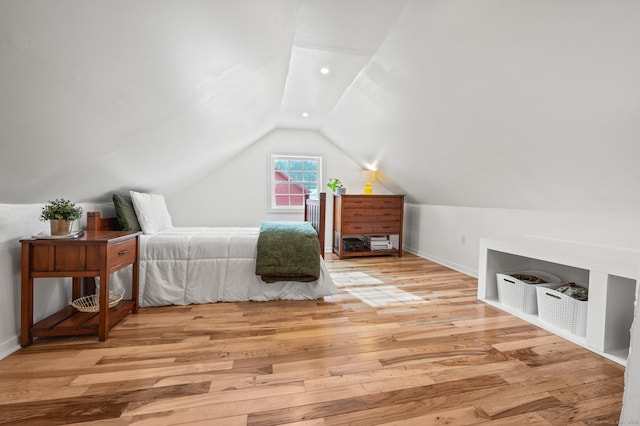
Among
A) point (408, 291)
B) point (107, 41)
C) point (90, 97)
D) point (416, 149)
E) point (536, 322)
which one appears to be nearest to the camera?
point (107, 41)

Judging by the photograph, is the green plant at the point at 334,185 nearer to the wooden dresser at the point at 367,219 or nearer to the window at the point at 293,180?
the wooden dresser at the point at 367,219

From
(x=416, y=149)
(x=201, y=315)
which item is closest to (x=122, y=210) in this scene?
(x=201, y=315)

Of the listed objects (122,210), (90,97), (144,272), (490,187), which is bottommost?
(144,272)

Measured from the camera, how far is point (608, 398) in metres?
1.36

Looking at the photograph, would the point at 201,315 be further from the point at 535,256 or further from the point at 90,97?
the point at 535,256

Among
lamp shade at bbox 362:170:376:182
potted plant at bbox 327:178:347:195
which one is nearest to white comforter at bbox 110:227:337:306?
potted plant at bbox 327:178:347:195

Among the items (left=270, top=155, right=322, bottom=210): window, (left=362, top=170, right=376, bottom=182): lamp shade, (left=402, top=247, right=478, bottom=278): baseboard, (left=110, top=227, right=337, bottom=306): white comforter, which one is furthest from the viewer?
(left=362, top=170, right=376, bottom=182): lamp shade

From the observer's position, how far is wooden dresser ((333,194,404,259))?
14.5 ft

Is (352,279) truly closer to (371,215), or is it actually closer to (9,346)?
(371,215)

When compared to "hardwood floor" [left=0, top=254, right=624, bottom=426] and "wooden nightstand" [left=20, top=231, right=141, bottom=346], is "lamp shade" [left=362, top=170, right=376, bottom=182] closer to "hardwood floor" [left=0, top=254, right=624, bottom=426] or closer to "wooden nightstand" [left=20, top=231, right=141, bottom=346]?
"hardwood floor" [left=0, top=254, right=624, bottom=426]

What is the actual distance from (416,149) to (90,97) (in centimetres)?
292

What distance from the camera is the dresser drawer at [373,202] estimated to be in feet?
14.5

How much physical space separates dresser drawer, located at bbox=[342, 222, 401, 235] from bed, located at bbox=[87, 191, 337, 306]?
1802 millimetres

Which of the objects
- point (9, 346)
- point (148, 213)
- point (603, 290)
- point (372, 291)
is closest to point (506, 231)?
point (603, 290)
